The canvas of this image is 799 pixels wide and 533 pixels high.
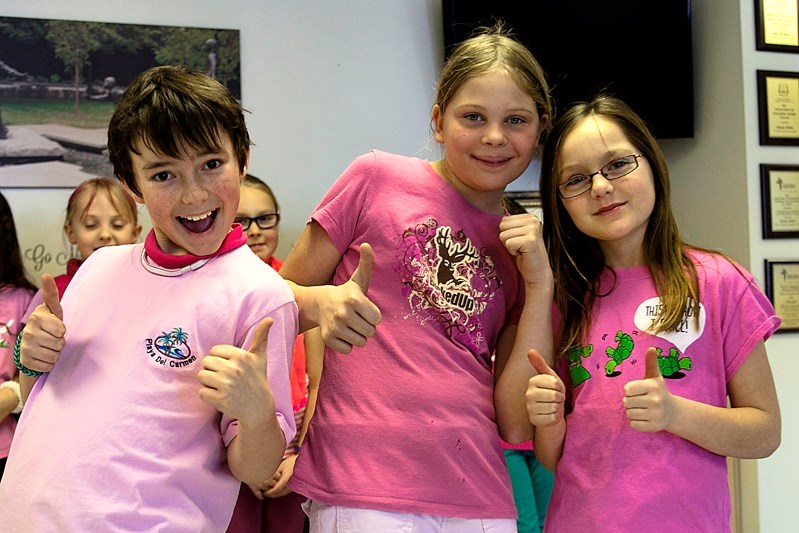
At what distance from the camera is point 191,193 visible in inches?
48.5

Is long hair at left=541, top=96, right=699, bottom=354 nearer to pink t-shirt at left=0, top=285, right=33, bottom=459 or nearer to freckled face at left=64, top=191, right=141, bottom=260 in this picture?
freckled face at left=64, top=191, right=141, bottom=260

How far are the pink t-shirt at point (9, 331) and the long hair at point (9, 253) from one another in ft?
0.10

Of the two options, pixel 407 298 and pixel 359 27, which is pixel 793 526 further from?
pixel 359 27

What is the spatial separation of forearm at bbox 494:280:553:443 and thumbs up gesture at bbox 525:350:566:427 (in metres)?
0.03

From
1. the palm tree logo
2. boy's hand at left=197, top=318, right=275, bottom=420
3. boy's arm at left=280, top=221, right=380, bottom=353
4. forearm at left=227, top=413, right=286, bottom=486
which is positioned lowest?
forearm at left=227, top=413, right=286, bottom=486

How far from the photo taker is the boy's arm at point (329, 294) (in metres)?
1.19

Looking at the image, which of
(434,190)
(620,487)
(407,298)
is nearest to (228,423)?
(407,298)

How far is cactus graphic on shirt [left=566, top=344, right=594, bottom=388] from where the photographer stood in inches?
59.4

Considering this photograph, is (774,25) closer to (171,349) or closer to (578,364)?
(578,364)

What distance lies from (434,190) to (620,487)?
2.09ft

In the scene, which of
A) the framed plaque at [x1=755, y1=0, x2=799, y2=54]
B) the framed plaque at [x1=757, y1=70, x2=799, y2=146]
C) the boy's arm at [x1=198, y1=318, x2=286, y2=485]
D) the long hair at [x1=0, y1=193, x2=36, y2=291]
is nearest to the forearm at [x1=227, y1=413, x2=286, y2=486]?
the boy's arm at [x1=198, y1=318, x2=286, y2=485]

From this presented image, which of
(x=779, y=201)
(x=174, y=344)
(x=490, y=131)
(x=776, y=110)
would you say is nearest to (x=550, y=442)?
(x=490, y=131)

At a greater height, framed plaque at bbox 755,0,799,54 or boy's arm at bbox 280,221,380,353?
framed plaque at bbox 755,0,799,54

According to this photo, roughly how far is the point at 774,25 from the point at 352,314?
2.45 m
